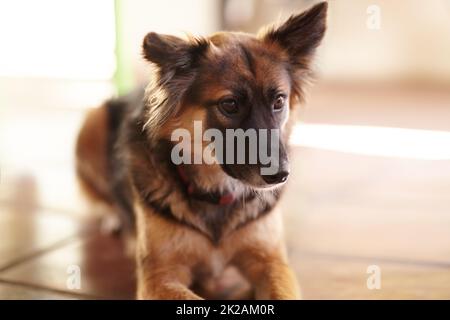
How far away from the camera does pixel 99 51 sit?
3.46 meters

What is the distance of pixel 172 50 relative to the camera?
178cm

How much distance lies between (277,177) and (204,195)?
0.36m

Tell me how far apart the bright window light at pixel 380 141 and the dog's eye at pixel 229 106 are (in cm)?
236

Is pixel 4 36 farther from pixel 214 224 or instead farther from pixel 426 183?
pixel 426 183

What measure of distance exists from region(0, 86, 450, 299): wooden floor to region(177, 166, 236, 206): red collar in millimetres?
430

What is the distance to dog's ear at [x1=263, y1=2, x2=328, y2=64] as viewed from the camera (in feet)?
6.33

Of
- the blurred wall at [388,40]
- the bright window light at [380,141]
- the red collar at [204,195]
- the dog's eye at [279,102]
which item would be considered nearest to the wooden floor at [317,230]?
the bright window light at [380,141]

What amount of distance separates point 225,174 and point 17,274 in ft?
3.04

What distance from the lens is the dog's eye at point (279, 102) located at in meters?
1.87

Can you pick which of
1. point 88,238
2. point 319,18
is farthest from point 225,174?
point 88,238

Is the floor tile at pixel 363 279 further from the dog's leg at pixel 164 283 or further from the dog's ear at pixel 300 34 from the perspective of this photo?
the dog's ear at pixel 300 34

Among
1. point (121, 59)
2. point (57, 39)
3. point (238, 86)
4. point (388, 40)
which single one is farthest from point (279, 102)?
point (388, 40)

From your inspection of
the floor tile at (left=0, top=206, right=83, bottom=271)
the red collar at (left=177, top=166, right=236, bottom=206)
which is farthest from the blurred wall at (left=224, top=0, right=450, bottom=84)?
the red collar at (left=177, top=166, right=236, bottom=206)

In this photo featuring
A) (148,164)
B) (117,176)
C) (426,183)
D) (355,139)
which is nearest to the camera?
(148,164)
